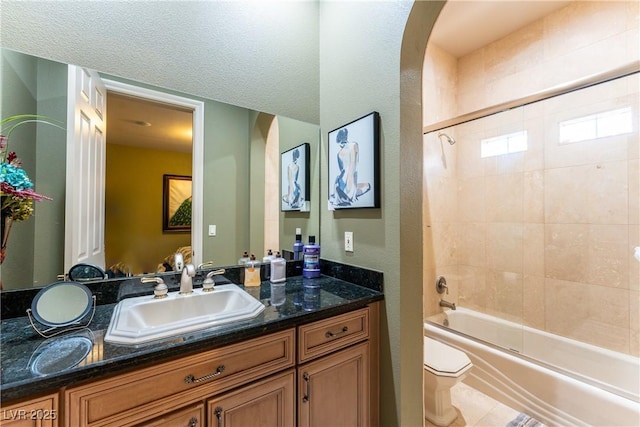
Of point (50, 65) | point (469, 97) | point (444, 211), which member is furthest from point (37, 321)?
point (469, 97)

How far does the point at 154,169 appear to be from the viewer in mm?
1312

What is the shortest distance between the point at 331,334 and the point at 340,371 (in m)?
0.18

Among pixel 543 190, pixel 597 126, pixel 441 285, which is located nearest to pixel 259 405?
pixel 441 285

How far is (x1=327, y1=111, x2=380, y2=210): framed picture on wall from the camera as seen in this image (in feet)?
4.41

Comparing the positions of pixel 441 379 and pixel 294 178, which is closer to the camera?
pixel 441 379

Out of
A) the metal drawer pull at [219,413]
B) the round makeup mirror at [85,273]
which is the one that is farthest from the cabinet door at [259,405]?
the round makeup mirror at [85,273]

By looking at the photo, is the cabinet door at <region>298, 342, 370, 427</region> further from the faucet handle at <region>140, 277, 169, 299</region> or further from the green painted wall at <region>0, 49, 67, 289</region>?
the green painted wall at <region>0, 49, 67, 289</region>

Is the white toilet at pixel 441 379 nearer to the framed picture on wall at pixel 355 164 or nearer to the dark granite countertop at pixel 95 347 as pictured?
the dark granite countertop at pixel 95 347

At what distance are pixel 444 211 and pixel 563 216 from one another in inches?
33.4

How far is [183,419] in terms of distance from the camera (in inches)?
32.1

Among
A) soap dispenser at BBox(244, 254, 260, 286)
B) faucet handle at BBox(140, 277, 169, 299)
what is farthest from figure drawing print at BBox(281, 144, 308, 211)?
faucet handle at BBox(140, 277, 169, 299)

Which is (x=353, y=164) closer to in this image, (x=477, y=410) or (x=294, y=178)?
(x=294, y=178)

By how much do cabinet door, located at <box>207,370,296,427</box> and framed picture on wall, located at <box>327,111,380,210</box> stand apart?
0.86 m

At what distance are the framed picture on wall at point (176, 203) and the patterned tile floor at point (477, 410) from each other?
1.90 m
